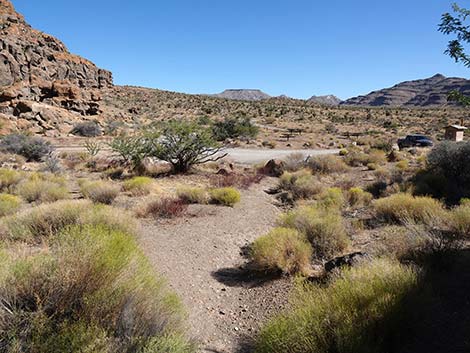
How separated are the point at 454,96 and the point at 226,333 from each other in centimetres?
506

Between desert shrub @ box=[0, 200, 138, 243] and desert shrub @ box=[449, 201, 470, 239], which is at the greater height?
desert shrub @ box=[0, 200, 138, 243]

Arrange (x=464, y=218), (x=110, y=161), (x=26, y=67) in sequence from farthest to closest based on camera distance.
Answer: (x=26, y=67)
(x=110, y=161)
(x=464, y=218)

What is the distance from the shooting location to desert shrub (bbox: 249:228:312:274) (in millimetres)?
6250

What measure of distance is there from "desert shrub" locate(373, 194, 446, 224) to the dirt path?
3.27 m

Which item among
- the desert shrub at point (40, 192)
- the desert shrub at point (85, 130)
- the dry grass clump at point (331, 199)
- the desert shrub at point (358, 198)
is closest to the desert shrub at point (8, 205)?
the desert shrub at point (40, 192)

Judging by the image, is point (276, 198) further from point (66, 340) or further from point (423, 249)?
point (66, 340)

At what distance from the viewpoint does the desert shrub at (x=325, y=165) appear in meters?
18.3

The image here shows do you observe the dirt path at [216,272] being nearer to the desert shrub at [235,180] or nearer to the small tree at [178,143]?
the desert shrub at [235,180]

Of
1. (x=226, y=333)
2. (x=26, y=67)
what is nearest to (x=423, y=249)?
(x=226, y=333)

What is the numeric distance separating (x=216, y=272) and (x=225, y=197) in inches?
197

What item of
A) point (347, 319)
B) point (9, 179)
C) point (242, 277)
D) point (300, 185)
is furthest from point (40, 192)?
point (347, 319)

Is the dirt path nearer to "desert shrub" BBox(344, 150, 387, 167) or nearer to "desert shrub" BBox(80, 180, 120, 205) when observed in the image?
"desert shrub" BBox(80, 180, 120, 205)

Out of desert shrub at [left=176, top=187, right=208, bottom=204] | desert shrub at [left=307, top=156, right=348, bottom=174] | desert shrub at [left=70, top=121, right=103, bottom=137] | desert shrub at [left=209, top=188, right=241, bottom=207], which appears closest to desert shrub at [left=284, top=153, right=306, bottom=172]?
desert shrub at [left=307, top=156, right=348, bottom=174]

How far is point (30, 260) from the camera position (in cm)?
375
